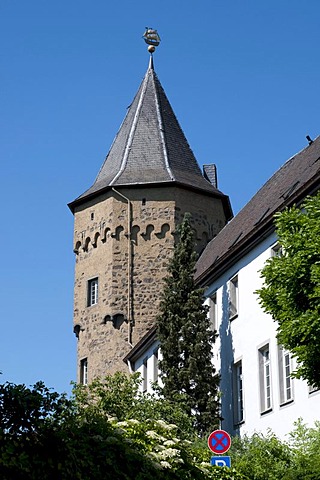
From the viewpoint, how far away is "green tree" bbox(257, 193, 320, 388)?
19.2 meters

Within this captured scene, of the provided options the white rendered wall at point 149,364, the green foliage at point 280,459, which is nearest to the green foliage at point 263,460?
the green foliage at point 280,459

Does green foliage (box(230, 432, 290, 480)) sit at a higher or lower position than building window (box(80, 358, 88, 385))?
lower

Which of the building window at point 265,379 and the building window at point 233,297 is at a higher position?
the building window at point 233,297

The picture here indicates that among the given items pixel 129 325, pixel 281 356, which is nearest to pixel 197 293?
pixel 281 356

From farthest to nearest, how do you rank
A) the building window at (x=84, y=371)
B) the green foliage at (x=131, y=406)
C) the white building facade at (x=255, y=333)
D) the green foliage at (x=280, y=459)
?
1. the building window at (x=84, y=371)
2. the white building facade at (x=255, y=333)
3. the green foliage at (x=131, y=406)
4. the green foliage at (x=280, y=459)

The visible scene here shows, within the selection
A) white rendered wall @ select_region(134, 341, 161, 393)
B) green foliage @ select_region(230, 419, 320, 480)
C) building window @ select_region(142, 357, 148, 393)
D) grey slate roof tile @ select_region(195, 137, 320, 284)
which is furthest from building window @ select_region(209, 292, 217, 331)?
green foliage @ select_region(230, 419, 320, 480)

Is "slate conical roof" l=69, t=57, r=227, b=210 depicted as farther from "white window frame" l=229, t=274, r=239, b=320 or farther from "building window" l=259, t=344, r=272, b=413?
"building window" l=259, t=344, r=272, b=413

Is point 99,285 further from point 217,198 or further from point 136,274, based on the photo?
point 217,198

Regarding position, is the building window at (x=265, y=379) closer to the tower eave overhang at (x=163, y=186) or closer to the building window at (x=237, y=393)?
the building window at (x=237, y=393)

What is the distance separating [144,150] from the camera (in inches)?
1800

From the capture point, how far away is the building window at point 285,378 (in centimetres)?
2683

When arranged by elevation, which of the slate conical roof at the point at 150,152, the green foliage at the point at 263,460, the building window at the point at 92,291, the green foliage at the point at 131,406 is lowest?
the green foliage at the point at 263,460

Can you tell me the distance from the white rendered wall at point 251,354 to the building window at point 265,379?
14cm

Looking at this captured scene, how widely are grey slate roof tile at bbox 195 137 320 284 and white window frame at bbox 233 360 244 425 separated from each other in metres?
3.35
